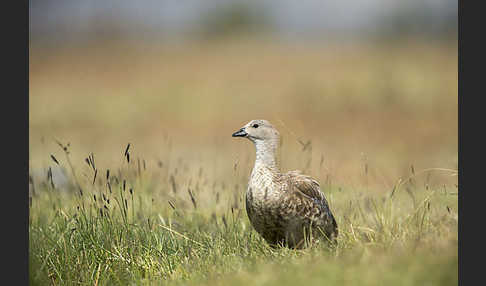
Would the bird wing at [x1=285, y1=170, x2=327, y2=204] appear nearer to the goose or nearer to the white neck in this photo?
the goose

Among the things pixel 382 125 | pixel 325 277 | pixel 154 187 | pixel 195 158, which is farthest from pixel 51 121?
pixel 325 277

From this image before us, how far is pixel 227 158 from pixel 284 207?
294 inches

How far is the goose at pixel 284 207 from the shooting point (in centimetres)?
529

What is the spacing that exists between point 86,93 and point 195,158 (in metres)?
9.82

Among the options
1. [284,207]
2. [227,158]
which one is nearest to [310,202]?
[284,207]

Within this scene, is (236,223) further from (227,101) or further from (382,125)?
(227,101)

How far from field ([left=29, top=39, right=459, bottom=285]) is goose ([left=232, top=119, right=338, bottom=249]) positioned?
212 mm

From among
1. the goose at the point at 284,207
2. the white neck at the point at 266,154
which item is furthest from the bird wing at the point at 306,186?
the white neck at the point at 266,154

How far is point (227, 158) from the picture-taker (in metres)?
12.7

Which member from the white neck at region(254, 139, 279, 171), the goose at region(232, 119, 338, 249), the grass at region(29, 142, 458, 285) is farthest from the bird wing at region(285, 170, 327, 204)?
the grass at region(29, 142, 458, 285)

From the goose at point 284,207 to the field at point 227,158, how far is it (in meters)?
0.21

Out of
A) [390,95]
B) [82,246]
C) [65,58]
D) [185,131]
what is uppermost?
[65,58]

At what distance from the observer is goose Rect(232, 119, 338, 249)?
5285mm

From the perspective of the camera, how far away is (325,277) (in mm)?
3686
